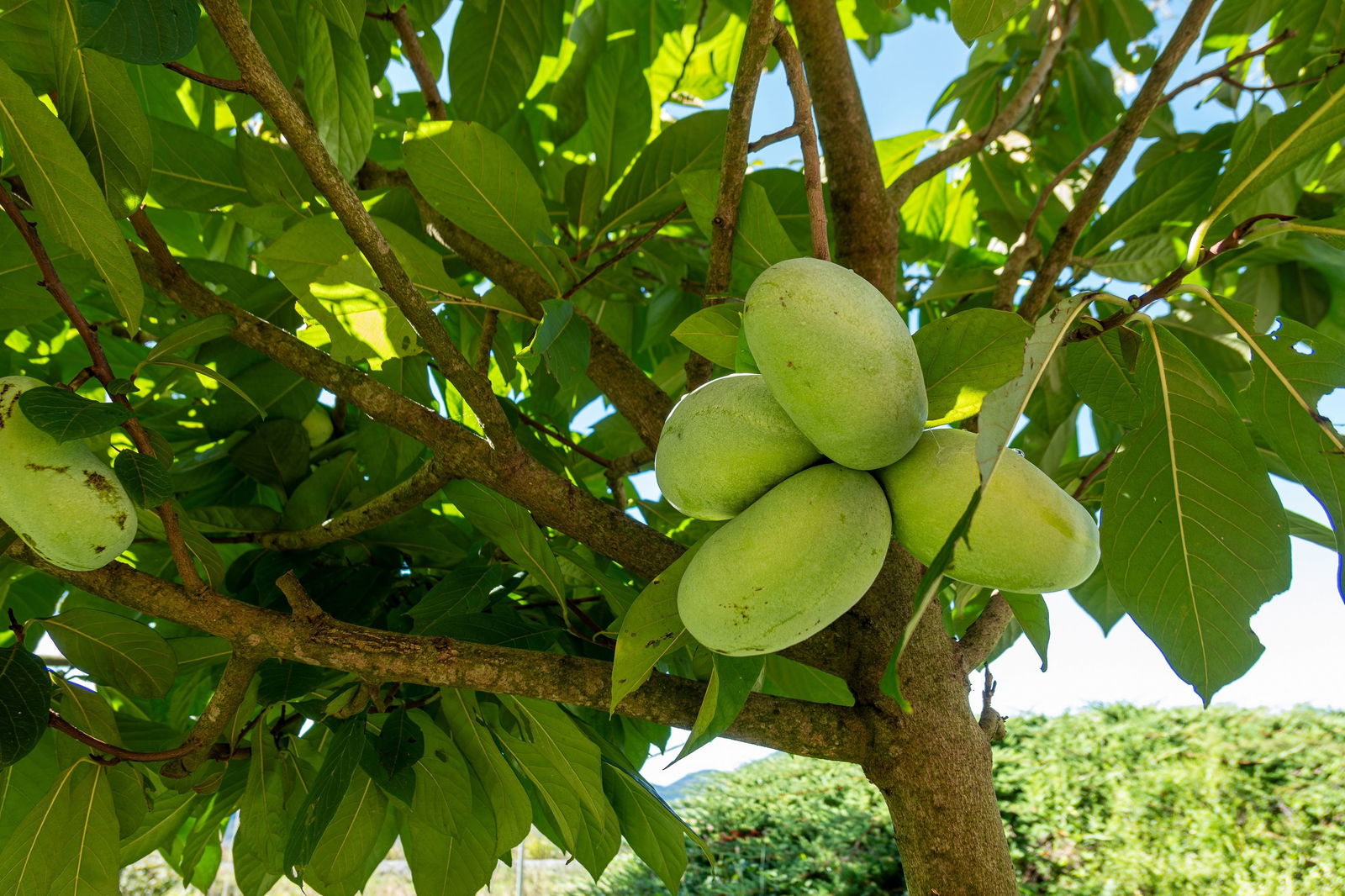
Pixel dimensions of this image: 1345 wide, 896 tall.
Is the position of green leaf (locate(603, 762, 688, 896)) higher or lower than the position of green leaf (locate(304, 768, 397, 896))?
higher

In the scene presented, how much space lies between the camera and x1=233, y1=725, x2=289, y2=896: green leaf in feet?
3.83

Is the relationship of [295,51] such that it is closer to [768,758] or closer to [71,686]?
[71,686]

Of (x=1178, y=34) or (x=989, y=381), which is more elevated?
(x=1178, y=34)

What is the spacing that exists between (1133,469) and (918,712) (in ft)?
1.24

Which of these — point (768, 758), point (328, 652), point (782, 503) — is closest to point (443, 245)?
point (328, 652)

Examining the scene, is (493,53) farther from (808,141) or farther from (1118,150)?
(1118,150)

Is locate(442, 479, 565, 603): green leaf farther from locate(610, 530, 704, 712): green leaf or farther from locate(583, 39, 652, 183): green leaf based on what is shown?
locate(583, 39, 652, 183): green leaf

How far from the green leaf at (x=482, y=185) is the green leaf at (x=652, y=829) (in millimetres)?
698

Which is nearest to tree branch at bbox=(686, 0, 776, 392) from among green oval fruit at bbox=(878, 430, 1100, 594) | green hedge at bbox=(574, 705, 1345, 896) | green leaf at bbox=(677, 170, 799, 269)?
green leaf at bbox=(677, 170, 799, 269)

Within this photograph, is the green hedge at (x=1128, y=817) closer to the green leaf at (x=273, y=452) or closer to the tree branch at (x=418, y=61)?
the green leaf at (x=273, y=452)

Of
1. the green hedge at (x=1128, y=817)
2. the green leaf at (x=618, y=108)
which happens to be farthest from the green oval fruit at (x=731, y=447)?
the green hedge at (x=1128, y=817)

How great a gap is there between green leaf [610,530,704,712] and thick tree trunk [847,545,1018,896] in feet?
0.91

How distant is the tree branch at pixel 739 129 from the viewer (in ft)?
3.01

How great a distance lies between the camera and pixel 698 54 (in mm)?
2268
